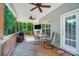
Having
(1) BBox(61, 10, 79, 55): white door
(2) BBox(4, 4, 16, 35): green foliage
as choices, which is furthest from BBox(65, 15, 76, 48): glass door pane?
(2) BBox(4, 4, 16, 35): green foliage

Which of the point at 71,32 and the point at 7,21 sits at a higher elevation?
the point at 7,21

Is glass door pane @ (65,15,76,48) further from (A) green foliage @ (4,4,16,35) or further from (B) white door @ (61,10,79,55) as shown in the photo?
(A) green foliage @ (4,4,16,35)

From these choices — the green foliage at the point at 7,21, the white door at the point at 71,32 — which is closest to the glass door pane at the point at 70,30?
the white door at the point at 71,32

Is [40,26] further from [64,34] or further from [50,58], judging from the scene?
[50,58]

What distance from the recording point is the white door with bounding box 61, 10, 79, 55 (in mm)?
3860

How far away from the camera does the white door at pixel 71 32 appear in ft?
12.7

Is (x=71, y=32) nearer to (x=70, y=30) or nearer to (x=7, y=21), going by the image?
(x=70, y=30)

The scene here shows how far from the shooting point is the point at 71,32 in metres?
4.27

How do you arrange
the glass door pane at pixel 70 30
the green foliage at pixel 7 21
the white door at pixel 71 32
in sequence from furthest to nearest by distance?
the glass door pane at pixel 70 30
the white door at pixel 71 32
the green foliage at pixel 7 21

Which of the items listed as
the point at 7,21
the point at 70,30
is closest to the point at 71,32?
the point at 70,30

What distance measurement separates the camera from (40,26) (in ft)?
27.7

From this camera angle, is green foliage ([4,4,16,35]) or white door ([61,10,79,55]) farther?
white door ([61,10,79,55])

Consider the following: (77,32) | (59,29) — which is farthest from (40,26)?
(77,32)

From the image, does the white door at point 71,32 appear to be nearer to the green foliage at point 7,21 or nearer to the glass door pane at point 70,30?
the glass door pane at point 70,30
